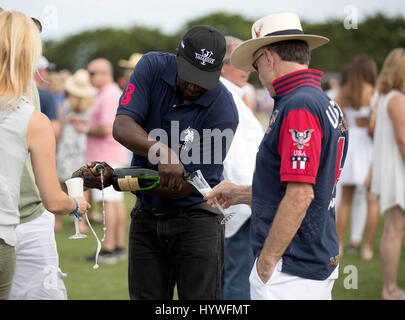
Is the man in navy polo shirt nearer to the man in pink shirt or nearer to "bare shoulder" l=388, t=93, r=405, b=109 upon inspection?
"bare shoulder" l=388, t=93, r=405, b=109

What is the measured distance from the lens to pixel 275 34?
9.37ft

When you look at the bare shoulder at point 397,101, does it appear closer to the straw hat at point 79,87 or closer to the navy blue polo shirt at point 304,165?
the navy blue polo shirt at point 304,165

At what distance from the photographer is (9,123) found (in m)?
2.60

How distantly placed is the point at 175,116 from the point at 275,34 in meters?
0.86

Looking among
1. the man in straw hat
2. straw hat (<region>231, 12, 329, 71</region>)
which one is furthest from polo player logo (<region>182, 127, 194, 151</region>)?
the man in straw hat

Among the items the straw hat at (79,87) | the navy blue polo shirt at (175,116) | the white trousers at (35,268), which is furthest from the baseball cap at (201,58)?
the straw hat at (79,87)

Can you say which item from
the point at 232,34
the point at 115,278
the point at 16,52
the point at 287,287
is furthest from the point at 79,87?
the point at 232,34

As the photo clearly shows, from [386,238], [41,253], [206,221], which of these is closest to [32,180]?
[41,253]

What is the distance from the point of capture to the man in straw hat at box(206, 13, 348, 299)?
2.58 meters

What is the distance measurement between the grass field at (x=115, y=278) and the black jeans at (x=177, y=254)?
230cm

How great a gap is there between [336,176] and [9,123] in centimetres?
160

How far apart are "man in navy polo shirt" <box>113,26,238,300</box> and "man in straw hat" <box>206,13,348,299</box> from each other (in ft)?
1.65

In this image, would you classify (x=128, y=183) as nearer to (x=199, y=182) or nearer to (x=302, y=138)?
(x=199, y=182)

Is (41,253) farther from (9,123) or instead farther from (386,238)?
(386,238)
